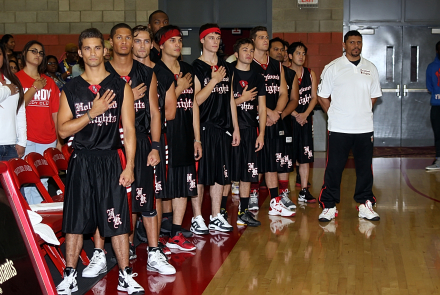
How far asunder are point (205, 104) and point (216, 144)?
0.39 metres

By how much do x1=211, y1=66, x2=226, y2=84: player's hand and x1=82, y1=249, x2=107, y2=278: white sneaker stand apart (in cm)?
180

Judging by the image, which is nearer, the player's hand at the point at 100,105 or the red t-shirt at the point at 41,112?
the player's hand at the point at 100,105

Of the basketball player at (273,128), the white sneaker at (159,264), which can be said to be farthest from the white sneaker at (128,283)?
the basketball player at (273,128)

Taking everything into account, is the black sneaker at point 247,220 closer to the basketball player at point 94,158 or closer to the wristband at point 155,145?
the wristband at point 155,145

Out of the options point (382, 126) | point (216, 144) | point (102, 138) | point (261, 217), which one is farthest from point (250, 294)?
point (382, 126)

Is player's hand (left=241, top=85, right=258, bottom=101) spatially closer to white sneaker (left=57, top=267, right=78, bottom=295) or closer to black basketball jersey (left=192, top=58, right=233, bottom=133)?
black basketball jersey (left=192, top=58, right=233, bottom=133)

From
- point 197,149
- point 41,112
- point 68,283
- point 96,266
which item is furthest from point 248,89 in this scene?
point 68,283

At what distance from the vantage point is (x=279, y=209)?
18.5ft

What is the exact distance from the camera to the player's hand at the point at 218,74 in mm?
4651

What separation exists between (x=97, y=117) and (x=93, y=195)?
498 millimetres

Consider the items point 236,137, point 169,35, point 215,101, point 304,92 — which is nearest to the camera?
point 169,35

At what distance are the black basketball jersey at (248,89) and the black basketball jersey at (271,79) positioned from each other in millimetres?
382

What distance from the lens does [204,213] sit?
228 inches

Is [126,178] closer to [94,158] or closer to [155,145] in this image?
[94,158]
